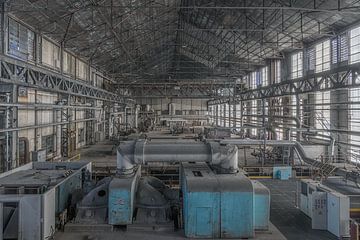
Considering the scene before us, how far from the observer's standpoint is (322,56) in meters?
20.9

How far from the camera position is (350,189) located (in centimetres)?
1157

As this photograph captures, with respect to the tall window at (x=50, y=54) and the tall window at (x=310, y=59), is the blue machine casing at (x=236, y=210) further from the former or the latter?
the tall window at (x=310, y=59)

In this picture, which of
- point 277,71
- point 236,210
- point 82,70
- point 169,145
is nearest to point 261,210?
point 236,210

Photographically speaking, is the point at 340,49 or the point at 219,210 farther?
the point at 340,49

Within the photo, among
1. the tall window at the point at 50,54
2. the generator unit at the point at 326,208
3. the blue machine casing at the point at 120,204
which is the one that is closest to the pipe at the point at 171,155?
the blue machine casing at the point at 120,204

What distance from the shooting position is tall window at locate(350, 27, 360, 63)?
1727 cm

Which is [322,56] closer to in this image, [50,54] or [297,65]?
[297,65]

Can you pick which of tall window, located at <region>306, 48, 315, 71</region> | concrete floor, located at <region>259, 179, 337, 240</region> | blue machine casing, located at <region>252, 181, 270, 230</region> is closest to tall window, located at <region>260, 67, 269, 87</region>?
tall window, located at <region>306, 48, 315, 71</region>

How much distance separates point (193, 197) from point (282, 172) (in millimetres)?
11604

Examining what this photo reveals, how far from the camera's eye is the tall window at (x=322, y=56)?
20.4 m

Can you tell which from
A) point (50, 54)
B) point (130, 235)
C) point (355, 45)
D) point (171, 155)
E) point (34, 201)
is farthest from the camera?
point (50, 54)

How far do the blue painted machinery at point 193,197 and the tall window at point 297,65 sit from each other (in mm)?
16880

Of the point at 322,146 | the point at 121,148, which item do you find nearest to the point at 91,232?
the point at 121,148

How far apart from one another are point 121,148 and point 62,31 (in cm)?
1273
